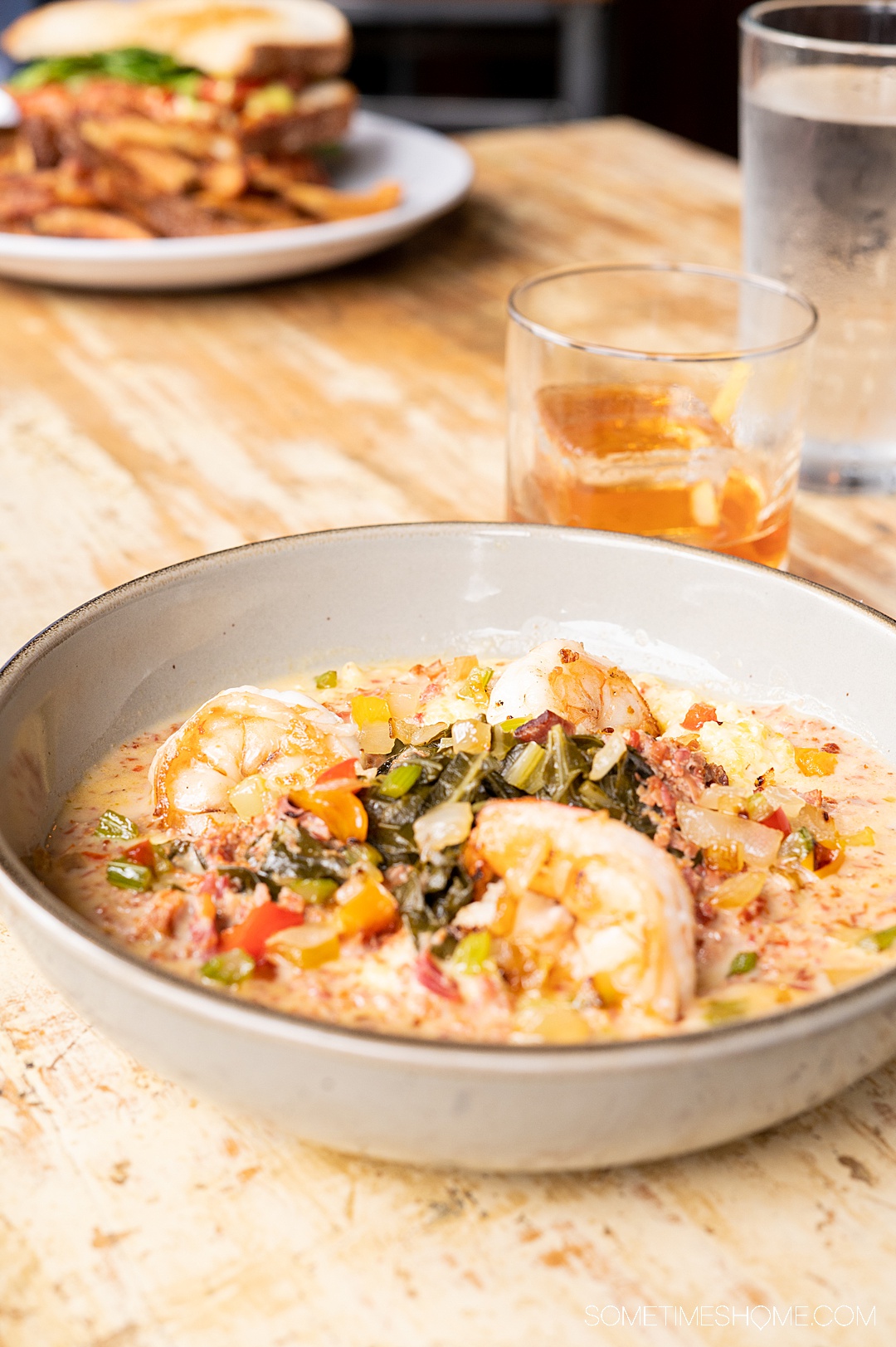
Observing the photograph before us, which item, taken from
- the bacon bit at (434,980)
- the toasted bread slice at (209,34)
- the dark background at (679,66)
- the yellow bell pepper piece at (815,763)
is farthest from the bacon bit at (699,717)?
the dark background at (679,66)

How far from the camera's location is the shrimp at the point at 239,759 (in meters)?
1.48

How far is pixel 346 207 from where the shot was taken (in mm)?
3389

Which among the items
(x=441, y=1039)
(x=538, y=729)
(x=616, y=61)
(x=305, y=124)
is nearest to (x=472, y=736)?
(x=538, y=729)

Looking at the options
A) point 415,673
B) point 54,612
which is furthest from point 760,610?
point 54,612

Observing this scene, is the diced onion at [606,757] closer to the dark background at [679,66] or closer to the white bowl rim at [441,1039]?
the white bowl rim at [441,1039]

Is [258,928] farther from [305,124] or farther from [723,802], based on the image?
[305,124]

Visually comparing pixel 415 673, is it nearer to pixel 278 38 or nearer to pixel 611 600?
pixel 611 600

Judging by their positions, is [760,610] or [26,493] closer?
[760,610]

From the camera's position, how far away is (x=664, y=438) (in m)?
2.11

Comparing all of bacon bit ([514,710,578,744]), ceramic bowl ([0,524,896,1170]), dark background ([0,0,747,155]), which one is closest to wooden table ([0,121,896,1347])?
ceramic bowl ([0,524,896,1170])

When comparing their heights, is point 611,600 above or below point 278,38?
below

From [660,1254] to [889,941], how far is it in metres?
0.36

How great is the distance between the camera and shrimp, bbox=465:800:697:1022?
1.18m

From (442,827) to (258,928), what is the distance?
19 centimetres
